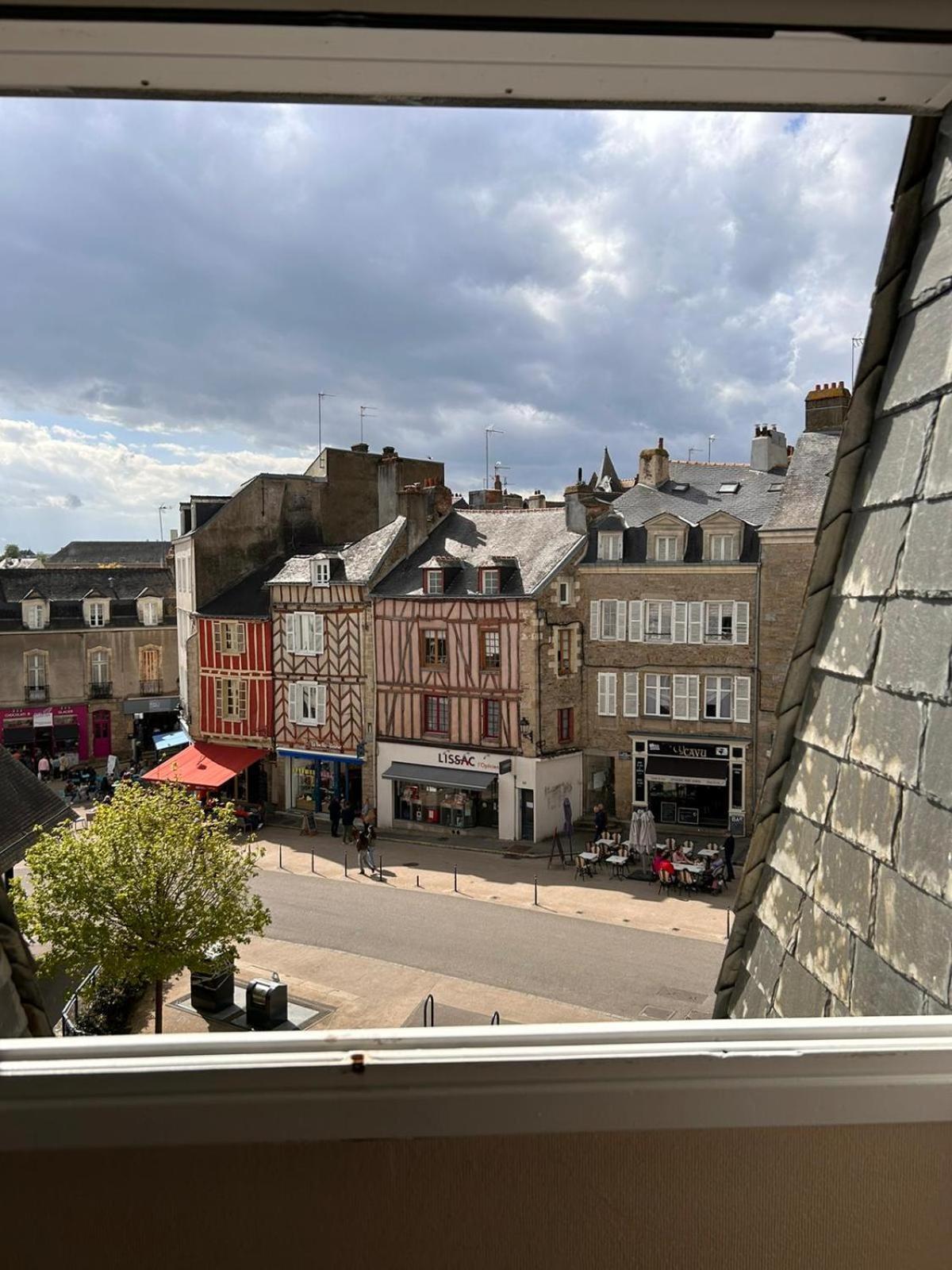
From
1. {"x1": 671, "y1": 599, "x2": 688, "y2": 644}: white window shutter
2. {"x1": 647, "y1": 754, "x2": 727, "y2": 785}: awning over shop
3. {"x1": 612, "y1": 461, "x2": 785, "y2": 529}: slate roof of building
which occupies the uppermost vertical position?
{"x1": 612, "y1": 461, "x2": 785, "y2": 529}: slate roof of building

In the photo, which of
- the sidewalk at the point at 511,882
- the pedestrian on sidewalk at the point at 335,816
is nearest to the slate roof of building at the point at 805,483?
the sidewalk at the point at 511,882

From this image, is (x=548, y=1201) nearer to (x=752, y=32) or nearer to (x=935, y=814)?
(x=935, y=814)

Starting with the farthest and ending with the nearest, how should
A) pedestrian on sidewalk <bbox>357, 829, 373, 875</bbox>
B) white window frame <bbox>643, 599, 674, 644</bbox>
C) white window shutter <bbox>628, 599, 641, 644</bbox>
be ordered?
white window shutter <bbox>628, 599, 641, 644</bbox> → white window frame <bbox>643, 599, 674, 644</bbox> → pedestrian on sidewalk <bbox>357, 829, 373, 875</bbox>

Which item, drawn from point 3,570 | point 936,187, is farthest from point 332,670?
point 936,187

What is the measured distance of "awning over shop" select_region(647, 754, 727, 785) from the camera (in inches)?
586

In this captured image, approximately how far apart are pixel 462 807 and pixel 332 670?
368 cm

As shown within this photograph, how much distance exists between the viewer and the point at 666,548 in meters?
15.0

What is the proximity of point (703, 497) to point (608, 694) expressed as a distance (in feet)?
12.5

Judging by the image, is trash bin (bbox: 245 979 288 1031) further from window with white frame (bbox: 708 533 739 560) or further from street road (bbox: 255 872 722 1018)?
window with white frame (bbox: 708 533 739 560)

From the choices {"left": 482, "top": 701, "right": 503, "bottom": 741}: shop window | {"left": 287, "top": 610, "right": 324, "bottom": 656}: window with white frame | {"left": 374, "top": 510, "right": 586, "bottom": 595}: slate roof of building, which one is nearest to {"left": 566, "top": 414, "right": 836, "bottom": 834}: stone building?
{"left": 374, "top": 510, "right": 586, "bottom": 595}: slate roof of building

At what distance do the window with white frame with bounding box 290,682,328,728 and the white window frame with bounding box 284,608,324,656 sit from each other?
65 cm

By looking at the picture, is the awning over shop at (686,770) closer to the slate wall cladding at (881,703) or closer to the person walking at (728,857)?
the person walking at (728,857)

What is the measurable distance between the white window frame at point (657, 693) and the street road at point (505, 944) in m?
4.95

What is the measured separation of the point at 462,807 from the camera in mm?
16062
